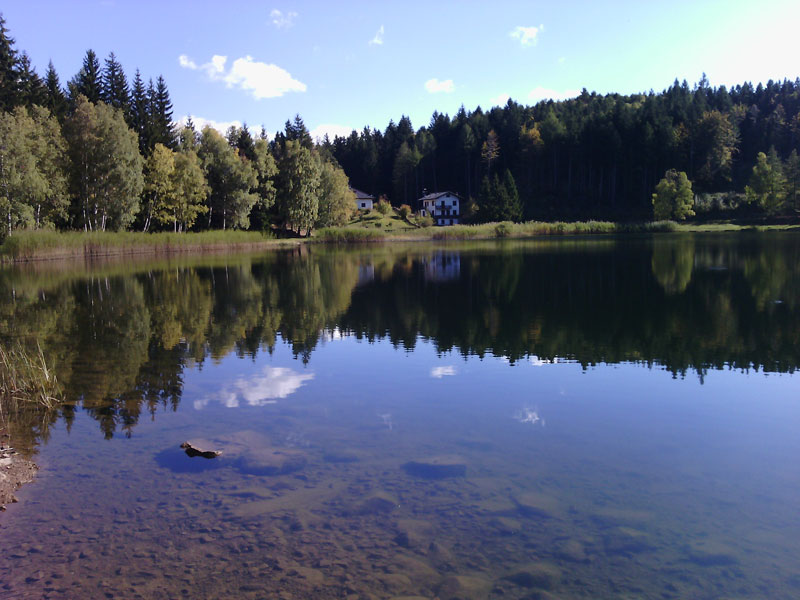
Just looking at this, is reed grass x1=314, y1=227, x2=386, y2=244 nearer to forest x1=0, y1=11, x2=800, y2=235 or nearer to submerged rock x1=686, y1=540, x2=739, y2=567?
forest x1=0, y1=11, x2=800, y2=235

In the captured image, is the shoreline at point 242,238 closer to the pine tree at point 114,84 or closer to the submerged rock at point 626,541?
the pine tree at point 114,84

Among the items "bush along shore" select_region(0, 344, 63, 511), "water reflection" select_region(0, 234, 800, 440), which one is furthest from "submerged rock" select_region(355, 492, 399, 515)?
"water reflection" select_region(0, 234, 800, 440)

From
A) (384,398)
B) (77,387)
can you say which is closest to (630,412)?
(384,398)

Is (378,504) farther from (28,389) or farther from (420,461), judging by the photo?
(28,389)

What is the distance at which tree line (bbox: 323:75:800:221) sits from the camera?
95.2 metres

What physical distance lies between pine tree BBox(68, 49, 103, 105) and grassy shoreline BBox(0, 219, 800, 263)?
2325 cm

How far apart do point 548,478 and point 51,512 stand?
5430mm

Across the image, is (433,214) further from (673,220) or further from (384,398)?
(384,398)

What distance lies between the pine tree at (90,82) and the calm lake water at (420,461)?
6307cm

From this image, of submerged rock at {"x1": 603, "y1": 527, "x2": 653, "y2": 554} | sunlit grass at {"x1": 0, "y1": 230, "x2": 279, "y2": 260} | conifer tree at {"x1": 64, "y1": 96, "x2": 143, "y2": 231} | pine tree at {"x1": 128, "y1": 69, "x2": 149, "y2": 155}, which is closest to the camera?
submerged rock at {"x1": 603, "y1": 527, "x2": 653, "y2": 554}

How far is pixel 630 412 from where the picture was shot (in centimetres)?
939

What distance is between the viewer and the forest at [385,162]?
176 feet

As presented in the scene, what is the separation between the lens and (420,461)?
299 inches

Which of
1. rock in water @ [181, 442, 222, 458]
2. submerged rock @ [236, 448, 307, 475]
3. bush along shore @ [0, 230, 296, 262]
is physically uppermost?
bush along shore @ [0, 230, 296, 262]
